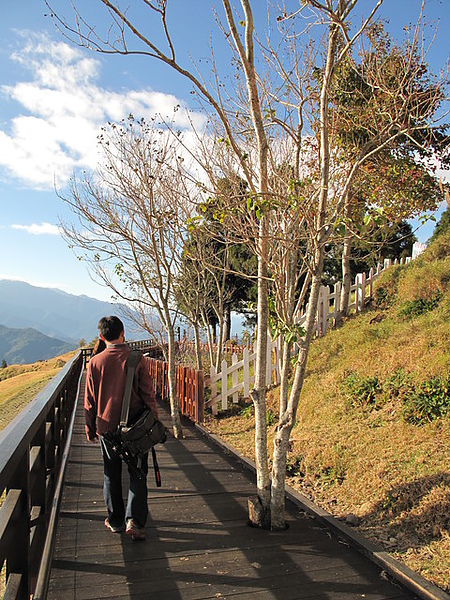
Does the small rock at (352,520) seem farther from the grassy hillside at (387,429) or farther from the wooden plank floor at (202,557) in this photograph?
the wooden plank floor at (202,557)

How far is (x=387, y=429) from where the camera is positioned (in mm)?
6441

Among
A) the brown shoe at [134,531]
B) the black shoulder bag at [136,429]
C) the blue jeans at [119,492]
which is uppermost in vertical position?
the black shoulder bag at [136,429]

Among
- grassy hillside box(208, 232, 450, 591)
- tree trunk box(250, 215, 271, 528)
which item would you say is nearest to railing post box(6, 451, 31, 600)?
tree trunk box(250, 215, 271, 528)

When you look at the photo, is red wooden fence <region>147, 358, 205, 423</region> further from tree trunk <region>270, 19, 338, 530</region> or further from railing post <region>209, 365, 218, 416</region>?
tree trunk <region>270, 19, 338, 530</region>

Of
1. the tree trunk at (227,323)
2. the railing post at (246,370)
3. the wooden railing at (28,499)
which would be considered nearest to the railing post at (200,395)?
the railing post at (246,370)

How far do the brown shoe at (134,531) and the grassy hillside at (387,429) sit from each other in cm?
196

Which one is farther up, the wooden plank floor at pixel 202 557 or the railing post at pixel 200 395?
the railing post at pixel 200 395

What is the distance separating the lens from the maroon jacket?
14.1 ft

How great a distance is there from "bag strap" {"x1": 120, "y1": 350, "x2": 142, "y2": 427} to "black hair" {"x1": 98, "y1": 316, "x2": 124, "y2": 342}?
27cm

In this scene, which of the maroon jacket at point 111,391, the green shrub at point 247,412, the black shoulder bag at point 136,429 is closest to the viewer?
the black shoulder bag at point 136,429

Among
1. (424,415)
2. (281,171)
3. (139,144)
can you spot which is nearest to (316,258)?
(281,171)

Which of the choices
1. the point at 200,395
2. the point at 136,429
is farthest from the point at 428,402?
the point at 200,395

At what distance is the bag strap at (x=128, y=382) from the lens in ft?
13.9

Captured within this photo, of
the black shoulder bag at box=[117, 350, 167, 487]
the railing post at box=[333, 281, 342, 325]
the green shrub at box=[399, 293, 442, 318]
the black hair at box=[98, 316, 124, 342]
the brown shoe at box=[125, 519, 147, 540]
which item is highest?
the railing post at box=[333, 281, 342, 325]
